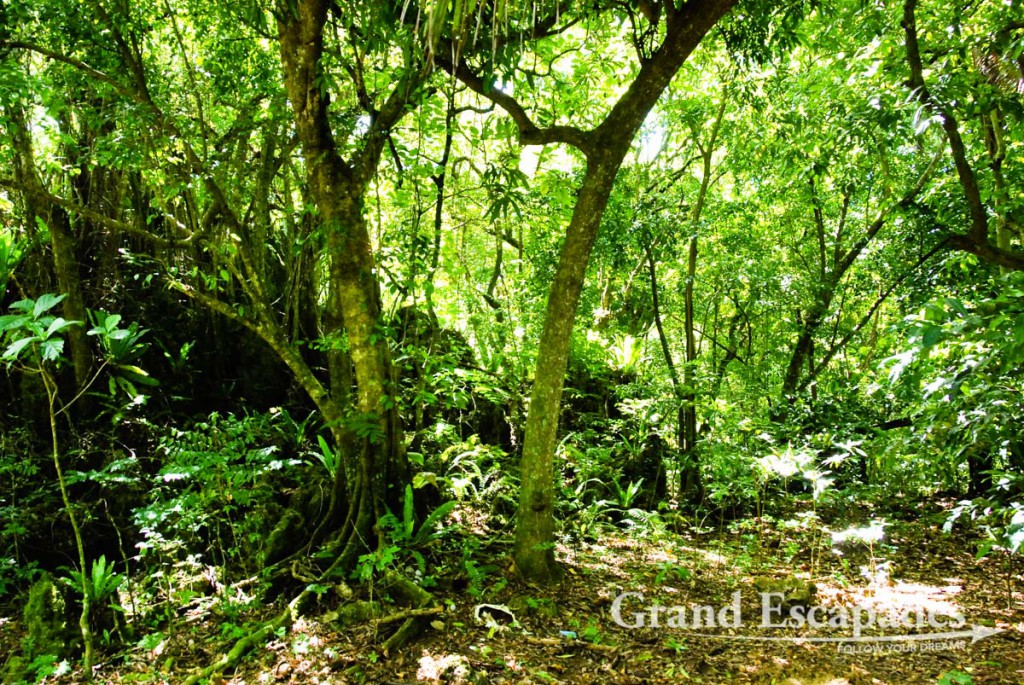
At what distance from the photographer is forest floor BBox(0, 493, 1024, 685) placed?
3.54 meters

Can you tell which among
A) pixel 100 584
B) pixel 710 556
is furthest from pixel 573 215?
pixel 100 584

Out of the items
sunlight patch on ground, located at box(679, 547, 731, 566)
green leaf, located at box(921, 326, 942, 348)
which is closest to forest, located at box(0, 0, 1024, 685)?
green leaf, located at box(921, 326, 942, 348)

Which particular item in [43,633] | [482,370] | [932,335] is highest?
[482,370]

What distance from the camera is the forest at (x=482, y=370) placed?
3.82 metres

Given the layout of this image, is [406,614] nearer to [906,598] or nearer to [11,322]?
[11,322]

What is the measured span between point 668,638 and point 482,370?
4.05m

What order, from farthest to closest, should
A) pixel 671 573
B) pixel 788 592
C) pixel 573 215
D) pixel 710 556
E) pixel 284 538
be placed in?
pixel 710 556
pixel 671 573
pixel 284 538
pixel 788 592
pixel 573 215

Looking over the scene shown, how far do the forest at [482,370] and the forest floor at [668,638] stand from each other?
31 millimetres

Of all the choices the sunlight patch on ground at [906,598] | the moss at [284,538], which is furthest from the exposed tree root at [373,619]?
the sunlight patch on ground at [906,598]

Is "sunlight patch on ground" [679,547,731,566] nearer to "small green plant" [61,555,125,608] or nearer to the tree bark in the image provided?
the tree bark

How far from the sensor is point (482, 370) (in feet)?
24.6

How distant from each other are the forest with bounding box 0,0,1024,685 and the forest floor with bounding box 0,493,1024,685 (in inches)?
1.2

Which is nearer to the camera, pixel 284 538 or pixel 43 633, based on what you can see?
pixel 43 633

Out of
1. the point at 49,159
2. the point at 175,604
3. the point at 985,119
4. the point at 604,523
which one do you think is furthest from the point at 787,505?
the point at 49,159
